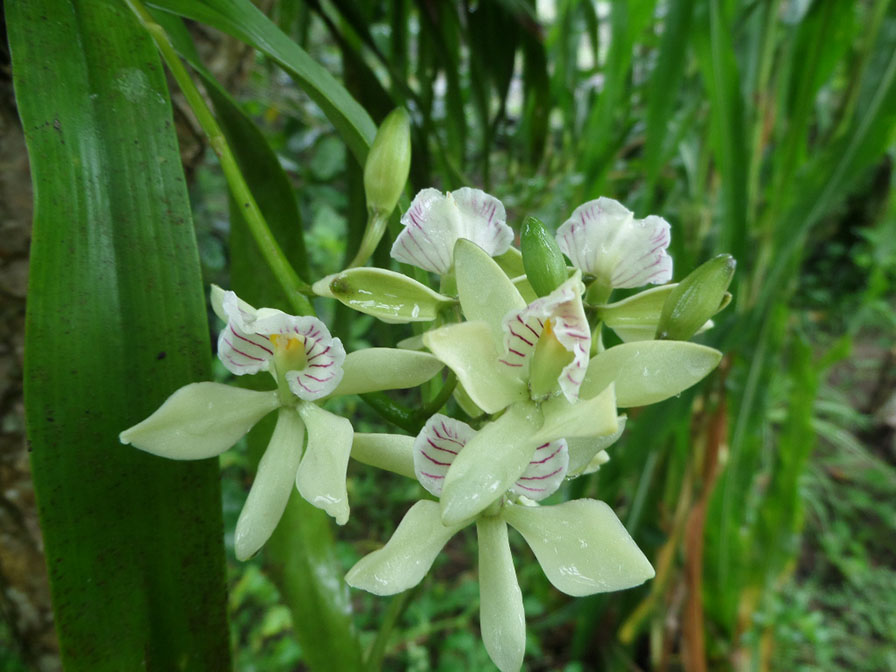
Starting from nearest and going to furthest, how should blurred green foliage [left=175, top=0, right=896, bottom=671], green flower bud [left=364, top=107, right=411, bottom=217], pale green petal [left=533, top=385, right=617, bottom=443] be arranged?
pale green petal [left=533, top=385, right=617, bottom=443]
green flower bud [left=364, top=107, right=411, bottom=217]
blurred green foliage [left=175, top=0, right=896, bottom=671]

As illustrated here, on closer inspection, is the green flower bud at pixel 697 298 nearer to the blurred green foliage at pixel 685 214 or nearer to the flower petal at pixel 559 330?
the flower petal at pixel 559 330

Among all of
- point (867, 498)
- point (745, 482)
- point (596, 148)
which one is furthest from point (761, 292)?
point (867, 498)

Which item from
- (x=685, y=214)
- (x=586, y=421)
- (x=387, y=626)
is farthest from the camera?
(x=685, y=214)

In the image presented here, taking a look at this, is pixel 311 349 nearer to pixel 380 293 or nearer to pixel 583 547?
pixel 380 293

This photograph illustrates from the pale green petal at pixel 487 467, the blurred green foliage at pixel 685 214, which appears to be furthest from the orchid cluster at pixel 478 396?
the blurred green foliage at pixel 685 214

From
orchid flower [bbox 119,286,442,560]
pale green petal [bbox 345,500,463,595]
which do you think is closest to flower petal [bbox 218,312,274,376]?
orchid flower [bbox 119,286,442,560]

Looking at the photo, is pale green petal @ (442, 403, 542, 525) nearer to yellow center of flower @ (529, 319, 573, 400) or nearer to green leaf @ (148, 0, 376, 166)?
yellow center of flower @ (529, 319, 573, 400)

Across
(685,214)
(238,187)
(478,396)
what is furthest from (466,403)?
(685,214)
